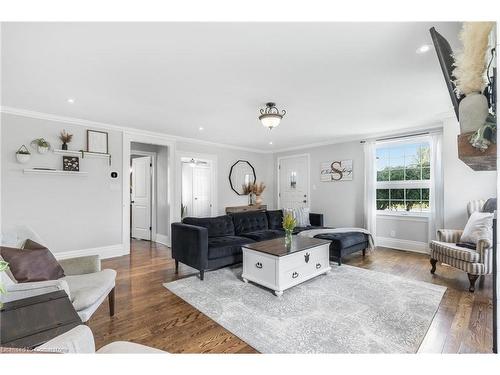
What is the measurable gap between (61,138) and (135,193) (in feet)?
8.11

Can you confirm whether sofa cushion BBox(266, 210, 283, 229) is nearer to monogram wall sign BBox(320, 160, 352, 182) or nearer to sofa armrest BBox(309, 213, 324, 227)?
sofa armrest BBox(309, 213, 324, 227)

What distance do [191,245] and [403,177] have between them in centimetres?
423

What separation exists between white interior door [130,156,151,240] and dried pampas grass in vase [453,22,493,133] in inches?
224

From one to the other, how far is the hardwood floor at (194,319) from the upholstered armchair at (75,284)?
11.2 inches

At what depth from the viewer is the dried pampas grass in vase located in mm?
930

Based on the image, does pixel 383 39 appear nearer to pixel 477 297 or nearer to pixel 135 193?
pixel 477 297

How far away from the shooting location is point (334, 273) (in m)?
3.37

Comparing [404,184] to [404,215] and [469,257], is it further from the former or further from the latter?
[469,257]

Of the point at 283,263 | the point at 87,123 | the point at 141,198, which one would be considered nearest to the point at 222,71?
the point at 283,263

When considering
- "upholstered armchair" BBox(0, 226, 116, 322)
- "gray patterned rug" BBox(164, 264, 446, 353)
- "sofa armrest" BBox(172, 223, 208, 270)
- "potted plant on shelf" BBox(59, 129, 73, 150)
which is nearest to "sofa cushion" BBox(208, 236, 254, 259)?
"sofa armrest" BBox(172, 223, 208, 270)

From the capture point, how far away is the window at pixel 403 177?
4543 millimetres

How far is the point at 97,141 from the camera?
4113 mm

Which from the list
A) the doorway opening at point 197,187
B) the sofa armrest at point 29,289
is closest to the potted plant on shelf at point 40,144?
the doorway opening at point 197,187

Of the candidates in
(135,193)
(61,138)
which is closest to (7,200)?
(61,138)
